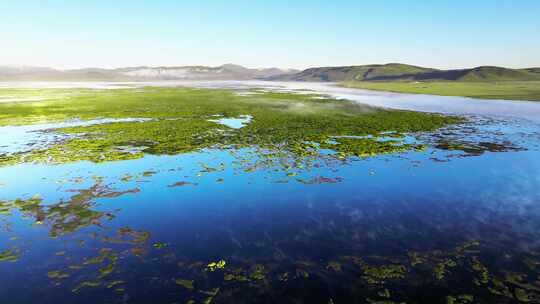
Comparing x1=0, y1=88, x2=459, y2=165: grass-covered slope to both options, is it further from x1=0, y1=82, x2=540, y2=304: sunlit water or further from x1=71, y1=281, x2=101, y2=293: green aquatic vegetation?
x1=71, y1=281, x2=101, y2=293: green aquatic vegetation

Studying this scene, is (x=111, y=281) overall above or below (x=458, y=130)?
below

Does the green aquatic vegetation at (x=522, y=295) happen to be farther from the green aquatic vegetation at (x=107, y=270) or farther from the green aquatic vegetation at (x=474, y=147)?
the green aquatic vegetation at (x=474, y=147)

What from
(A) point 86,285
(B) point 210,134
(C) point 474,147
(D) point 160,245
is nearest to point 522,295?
(D) point 160,245

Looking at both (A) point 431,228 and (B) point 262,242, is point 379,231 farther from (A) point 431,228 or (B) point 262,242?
(B) point 262,242

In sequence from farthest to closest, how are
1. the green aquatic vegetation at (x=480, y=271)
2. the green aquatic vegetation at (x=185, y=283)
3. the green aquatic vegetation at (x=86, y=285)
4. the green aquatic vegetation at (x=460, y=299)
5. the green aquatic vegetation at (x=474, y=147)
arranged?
the green aquatic vegetation at (x=474, y=147), the green aquatic vegetation at (x=480, y=271), the green aquatic vegetation at (x=185, y=283), the green aquatic vegetation at (x=86, y=285), the green aquatic vegetation at (x=460, y=299)

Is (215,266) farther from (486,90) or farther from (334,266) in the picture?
(486,90)

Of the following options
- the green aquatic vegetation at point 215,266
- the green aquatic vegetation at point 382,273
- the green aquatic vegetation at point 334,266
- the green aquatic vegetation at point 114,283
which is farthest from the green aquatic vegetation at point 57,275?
the green aquatic vegetation at point 382,273

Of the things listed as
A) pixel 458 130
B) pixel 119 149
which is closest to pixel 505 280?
pixel 119 149
